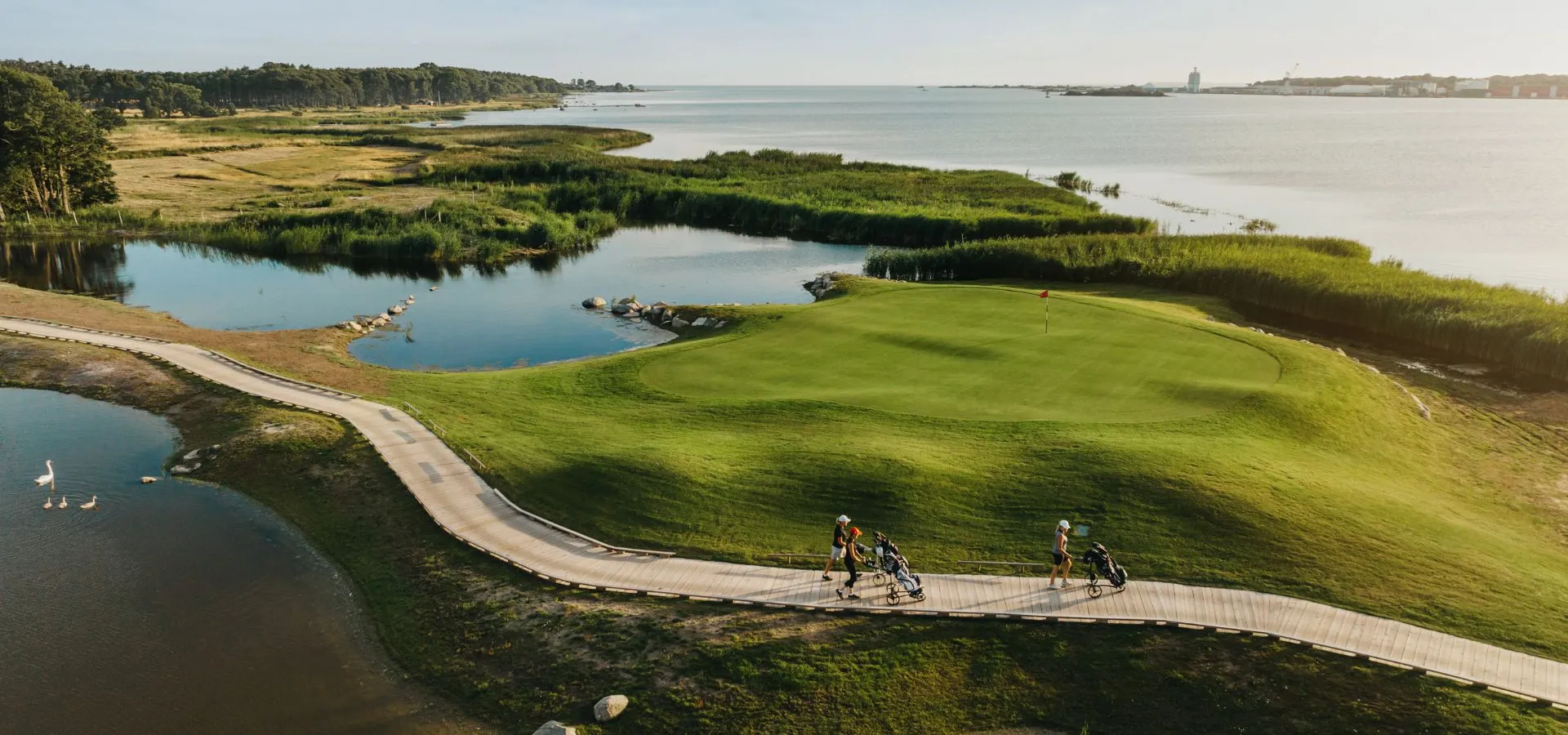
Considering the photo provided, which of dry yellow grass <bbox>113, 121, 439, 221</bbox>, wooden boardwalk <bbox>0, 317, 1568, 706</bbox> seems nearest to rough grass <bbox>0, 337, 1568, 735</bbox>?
wooden boardwalk <bbox>0, 317, 1568, 706</bbox>

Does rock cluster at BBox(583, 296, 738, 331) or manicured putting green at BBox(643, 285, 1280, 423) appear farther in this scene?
rock cluster at BBox(583, 296, 738, 331)

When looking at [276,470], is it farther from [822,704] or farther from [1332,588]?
[1332,588]

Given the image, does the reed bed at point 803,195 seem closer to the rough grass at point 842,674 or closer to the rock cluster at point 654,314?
the rock cluster at point 654,314

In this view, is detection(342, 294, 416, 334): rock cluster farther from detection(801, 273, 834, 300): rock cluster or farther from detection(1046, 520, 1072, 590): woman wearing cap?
detection(1046, 520, 1072, 590): woman wearing cap

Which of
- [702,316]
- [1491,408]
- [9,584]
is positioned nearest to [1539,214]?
[1491,408]

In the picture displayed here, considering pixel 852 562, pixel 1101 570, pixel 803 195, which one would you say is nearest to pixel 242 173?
pixel 803 195

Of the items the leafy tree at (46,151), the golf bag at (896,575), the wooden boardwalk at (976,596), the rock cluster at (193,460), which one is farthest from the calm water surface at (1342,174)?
the leafy tree at (46,151)
